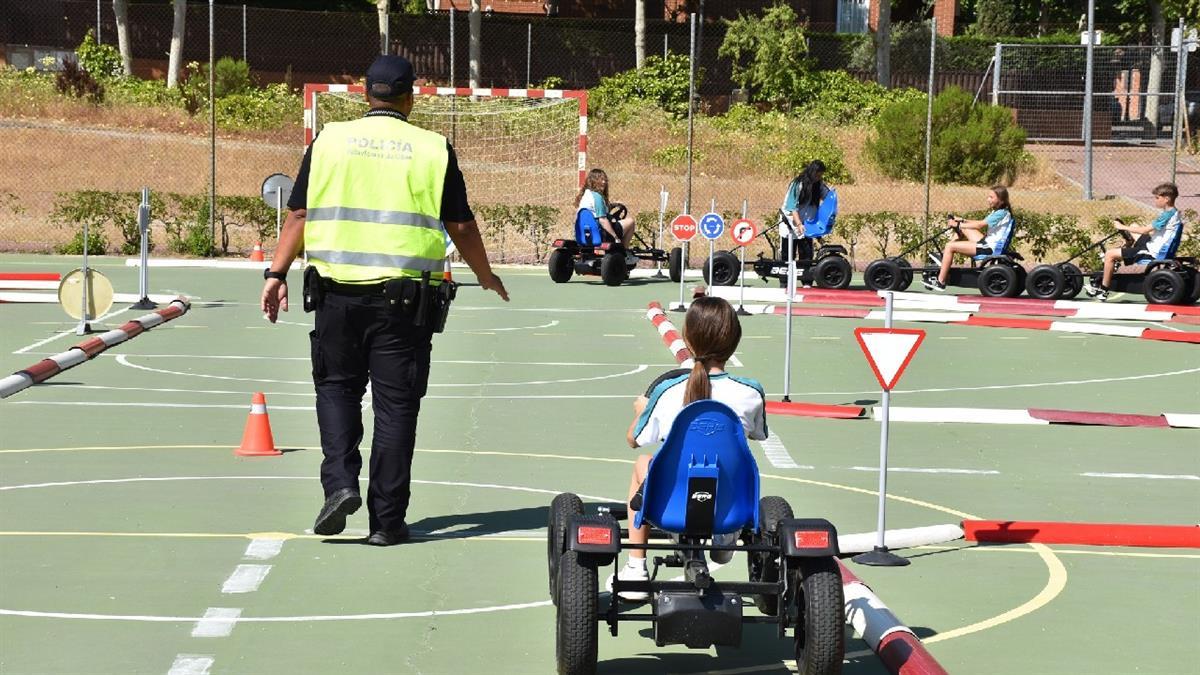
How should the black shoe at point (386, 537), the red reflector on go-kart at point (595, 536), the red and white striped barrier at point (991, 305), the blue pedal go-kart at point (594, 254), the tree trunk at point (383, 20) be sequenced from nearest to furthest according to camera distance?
the red reflector on go-kart at point (595, 536) → the black shoe at point (386, 537) → the red and white striped barrier at point (991, 305) → the blue pedal go-kart at point (594, 254) → the tree trunk at point (383, 20)

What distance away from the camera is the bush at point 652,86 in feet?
150

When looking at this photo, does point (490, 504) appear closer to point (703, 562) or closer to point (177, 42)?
point (703, 562)

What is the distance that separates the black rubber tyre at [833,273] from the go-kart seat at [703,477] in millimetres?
19074

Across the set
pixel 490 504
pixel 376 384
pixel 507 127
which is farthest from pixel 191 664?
pixel 507 127

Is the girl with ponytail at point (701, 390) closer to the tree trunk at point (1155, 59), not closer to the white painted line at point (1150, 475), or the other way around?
the white painted line at point (1150, 475)

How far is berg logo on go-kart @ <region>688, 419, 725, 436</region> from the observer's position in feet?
21.2

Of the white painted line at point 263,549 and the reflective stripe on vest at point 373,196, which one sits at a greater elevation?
the reflective stripe on vest at point 373,196

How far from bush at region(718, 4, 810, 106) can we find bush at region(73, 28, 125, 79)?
15.4m

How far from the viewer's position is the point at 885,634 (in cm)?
687

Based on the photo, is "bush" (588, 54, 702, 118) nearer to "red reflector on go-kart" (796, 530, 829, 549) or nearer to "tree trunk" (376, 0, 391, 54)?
"tree trunk" (376, 0, 391, 54)

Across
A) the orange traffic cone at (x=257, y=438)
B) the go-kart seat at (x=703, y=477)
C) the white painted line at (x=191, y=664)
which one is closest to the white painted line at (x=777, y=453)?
the orange traffic cone at (x=257, y=438)

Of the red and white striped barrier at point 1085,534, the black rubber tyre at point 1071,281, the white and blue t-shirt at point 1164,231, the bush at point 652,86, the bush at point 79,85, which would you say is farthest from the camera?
the bush at point 652,86

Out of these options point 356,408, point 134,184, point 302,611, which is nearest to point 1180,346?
point 356,408

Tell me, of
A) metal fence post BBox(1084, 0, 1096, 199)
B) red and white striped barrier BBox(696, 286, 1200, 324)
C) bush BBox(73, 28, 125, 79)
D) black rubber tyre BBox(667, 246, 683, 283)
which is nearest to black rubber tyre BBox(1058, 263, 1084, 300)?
red and white striped barrier BBox(696, 286, 1200, 324)
